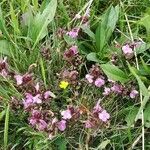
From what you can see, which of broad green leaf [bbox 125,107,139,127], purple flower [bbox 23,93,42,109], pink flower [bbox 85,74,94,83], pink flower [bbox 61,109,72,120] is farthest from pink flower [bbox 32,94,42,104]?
broad green leaf [bbox 125,107,139,127]

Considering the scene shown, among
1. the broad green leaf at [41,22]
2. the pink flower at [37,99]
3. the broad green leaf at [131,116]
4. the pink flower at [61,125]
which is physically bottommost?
the broad green leaf at [131,116]

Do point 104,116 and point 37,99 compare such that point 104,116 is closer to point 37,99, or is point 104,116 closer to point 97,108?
point 97,108

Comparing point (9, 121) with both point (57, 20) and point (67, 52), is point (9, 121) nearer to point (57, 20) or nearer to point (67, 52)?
point (67, 52)

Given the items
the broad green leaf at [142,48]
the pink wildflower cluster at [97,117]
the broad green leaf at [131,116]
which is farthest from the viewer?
the broad green leaf at [142,48]

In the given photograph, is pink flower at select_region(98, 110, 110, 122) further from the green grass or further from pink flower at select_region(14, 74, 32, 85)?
pink flower at select_region(14, 74, 32, 85)

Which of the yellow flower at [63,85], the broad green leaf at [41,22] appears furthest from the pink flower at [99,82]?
the broad green leaf at [41,22]

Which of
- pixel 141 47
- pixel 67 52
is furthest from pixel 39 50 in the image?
pixel 141 47

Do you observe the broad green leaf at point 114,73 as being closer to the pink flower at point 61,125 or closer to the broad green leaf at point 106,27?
the broad green leaf at point 106,27
